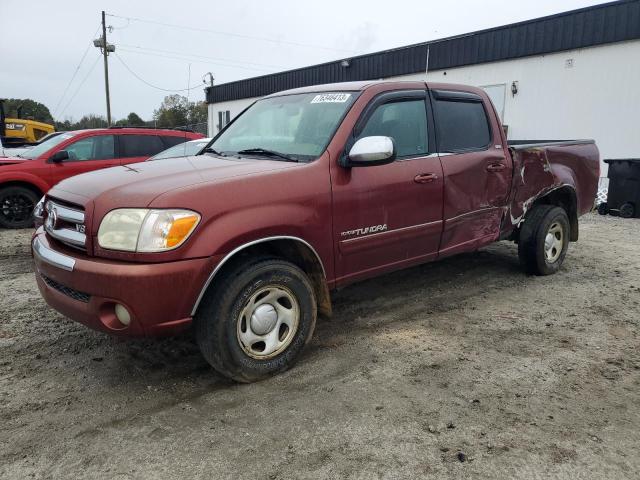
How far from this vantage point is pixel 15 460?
95.7 inches

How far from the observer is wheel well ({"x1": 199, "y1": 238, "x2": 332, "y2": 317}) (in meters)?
3.07

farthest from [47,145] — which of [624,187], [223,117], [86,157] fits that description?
[223,117]

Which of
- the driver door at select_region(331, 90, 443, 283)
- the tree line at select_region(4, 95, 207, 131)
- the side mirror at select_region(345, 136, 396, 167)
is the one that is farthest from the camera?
the tree line at select_region(4, 95, 207, 131)

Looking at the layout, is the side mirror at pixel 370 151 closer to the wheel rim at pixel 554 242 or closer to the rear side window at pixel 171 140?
the wheel rim at pixel 554 242

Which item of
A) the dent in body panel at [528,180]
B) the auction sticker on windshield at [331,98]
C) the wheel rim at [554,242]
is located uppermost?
the auction sticker on windshield at [331,98]

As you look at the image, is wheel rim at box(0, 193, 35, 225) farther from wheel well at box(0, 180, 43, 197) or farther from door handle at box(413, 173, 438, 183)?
door handle at box(413, 173, 438, 183)

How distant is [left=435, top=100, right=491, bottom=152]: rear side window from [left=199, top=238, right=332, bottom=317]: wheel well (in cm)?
160

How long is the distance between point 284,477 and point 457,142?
3.17 meters

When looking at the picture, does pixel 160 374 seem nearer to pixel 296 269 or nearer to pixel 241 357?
pixel 241 357

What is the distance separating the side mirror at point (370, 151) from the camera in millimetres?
3367

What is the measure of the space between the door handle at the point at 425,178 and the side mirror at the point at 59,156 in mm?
6950

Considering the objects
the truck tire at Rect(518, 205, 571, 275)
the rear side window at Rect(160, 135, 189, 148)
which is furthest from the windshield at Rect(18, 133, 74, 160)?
the truck tire at Rect(518, 205, 571, 275)

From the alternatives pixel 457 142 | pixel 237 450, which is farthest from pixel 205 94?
pixel 237 450

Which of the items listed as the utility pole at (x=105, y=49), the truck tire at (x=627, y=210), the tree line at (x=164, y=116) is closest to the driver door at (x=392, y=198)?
the truck tire at (x=627, y=210)
